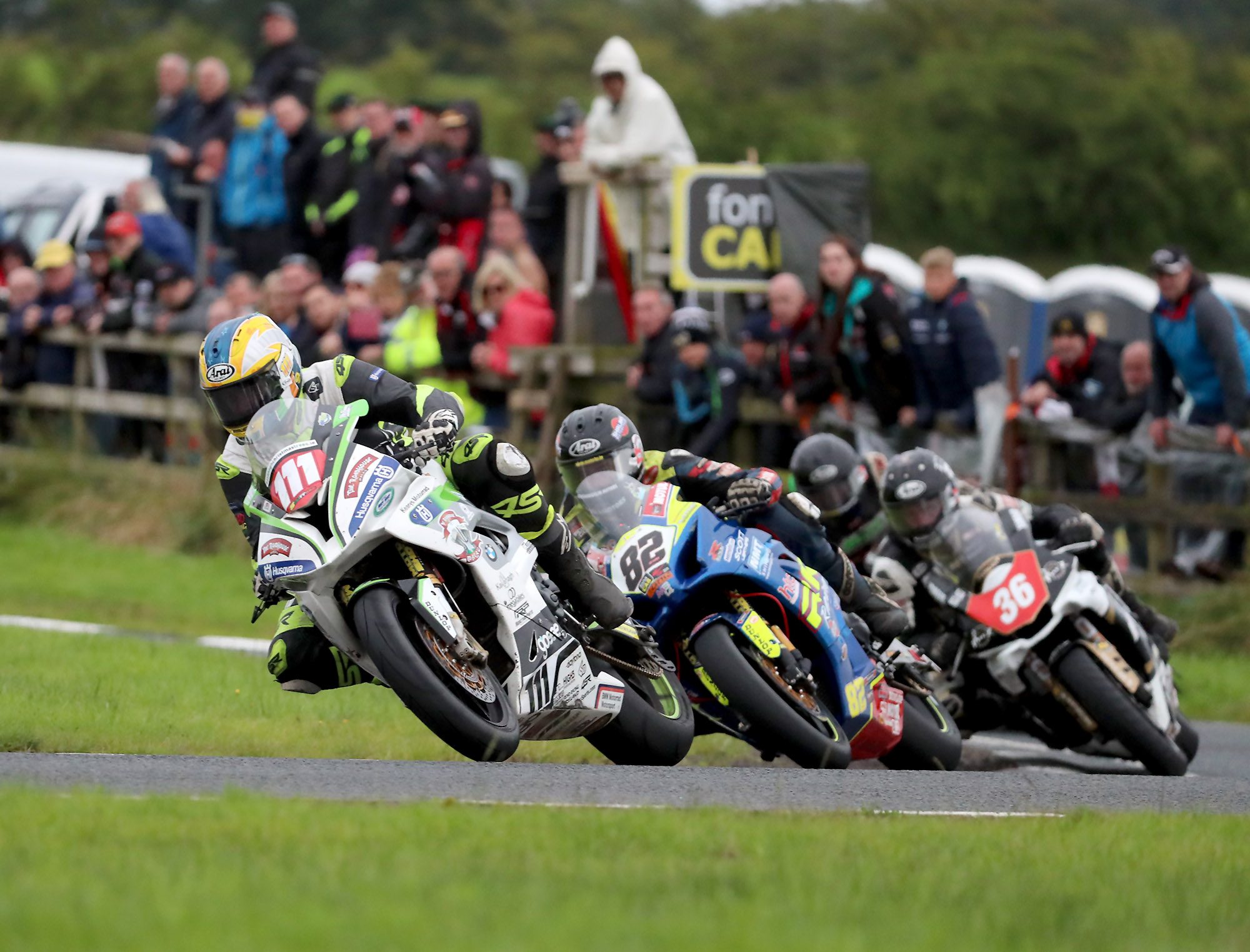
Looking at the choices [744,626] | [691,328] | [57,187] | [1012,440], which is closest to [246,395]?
[744,626]

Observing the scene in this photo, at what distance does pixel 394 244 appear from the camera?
51.3 feet

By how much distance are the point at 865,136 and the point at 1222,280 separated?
101ft

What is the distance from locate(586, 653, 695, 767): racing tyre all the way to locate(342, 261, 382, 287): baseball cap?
301 inches

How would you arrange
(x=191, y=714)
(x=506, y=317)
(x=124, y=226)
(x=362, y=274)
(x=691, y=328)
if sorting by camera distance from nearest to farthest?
(x=191, y=714), (x=691, y=328), (x=506, y=317), (x=362, y=274), (x=124, y=226)

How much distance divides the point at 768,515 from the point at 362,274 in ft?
23.3

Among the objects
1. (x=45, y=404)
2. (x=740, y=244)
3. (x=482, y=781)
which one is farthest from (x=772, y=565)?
(x=45, y=404)

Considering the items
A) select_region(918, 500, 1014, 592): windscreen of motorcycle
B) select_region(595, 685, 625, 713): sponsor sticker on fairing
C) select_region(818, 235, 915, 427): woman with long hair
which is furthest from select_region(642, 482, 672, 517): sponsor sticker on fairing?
select_region(818, 235, 915, 427): woman with long hair

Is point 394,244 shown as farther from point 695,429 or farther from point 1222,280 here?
point 1222,280

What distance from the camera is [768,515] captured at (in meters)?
8.56

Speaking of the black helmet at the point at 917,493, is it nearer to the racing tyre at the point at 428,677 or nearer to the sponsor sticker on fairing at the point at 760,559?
the sponsor sticker on fairing at the point at 760,559

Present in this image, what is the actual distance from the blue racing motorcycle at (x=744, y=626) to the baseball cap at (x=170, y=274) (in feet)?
30.9

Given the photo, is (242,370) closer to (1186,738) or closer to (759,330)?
(1186,738)

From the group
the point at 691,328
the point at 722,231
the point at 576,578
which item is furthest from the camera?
the point at 722,231

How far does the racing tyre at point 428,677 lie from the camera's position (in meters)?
6.57
